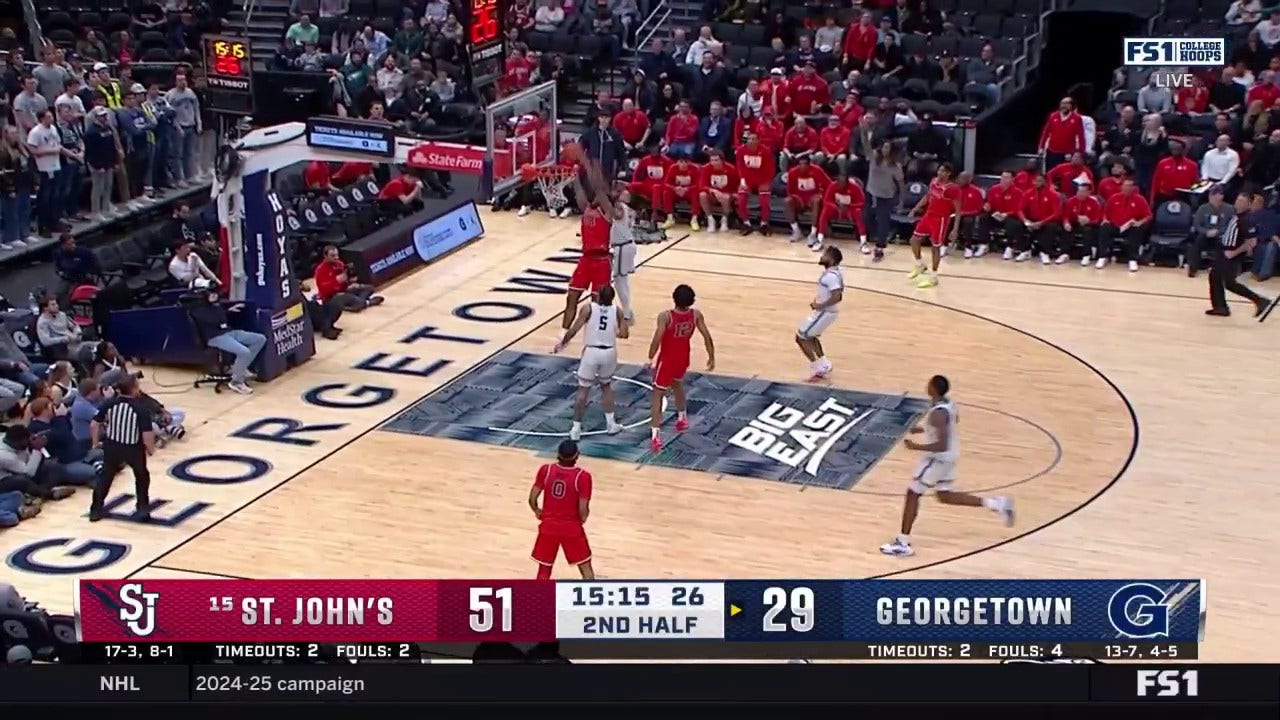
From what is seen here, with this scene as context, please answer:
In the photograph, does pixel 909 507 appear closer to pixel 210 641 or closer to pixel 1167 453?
pixel 1167 453

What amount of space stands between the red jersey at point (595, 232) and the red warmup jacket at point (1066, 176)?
6.90 meters

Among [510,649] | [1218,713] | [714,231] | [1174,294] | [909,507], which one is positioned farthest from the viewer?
[714,231]

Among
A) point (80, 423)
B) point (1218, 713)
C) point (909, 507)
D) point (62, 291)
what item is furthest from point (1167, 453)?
point (62, 291)

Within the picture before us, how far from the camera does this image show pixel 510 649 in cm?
1148

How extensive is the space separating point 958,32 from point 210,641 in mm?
21509

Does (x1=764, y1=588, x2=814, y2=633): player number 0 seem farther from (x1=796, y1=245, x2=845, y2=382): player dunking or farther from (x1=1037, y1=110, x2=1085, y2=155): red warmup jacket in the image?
(x1=1037, y1=110, x2=1085, y2=155): red warmup jacket

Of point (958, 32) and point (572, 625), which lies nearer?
point (572, 625)

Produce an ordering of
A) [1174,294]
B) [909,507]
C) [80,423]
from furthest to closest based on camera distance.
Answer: [1174,294], [80,423], [909,507]

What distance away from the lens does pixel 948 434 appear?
16062mm

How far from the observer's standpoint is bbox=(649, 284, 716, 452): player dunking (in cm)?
1848

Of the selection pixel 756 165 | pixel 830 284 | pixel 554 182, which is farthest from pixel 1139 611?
pixel 554 182

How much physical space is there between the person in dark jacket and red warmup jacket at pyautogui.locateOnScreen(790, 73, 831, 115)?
2.65 m

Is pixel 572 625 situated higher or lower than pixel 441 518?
higher

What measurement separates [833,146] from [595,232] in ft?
22.3
